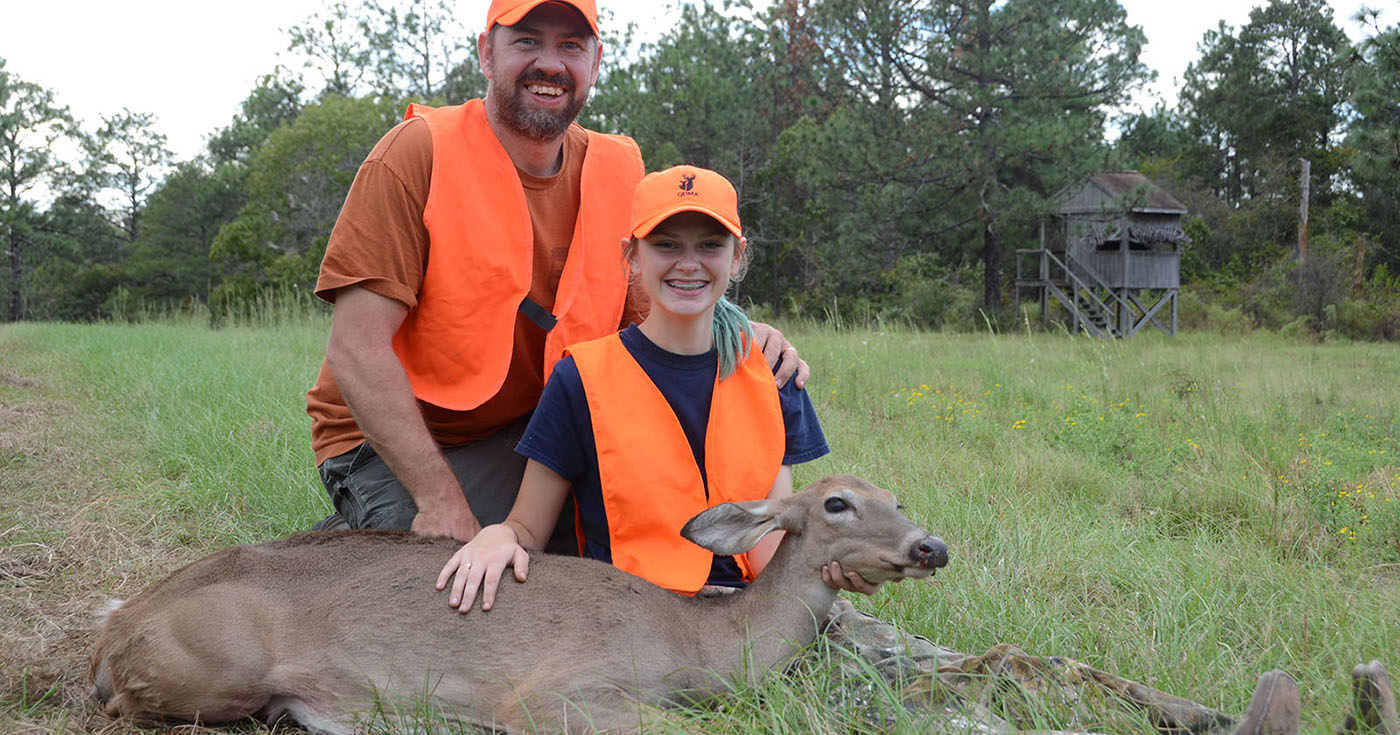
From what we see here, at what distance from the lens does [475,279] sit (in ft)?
13.0

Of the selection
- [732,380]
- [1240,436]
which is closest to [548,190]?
[732,380]

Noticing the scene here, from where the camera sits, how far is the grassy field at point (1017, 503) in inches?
125

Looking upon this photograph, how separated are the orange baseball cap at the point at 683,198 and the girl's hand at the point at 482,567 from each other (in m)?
1.05

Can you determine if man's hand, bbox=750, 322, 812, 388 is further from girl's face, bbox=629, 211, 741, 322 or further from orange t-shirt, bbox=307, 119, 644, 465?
orange t-shirt, bbox=307, 119, 644, 465

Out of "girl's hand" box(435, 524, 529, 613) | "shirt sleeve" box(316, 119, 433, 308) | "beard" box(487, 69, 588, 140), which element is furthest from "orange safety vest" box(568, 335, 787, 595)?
"beard" box(487, 69, 588, 140)

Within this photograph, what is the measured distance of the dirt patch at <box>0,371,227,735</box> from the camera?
117 inches

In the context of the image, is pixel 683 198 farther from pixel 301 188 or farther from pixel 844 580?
pixel 301 188

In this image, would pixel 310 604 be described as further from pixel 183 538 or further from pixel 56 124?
pixel 56 124

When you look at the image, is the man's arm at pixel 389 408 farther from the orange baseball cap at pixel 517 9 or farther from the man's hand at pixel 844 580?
the man's hand at pixel 844 580

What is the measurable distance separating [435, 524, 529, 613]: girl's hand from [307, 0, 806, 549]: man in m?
0.55

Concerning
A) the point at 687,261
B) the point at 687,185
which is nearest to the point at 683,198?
the point at 687,185

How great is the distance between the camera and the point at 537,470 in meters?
3.45

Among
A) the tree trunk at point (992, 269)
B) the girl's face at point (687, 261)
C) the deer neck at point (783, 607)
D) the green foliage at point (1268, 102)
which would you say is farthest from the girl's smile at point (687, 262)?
the green foliage at point (1268, 102)

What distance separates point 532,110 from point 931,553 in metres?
2.26
